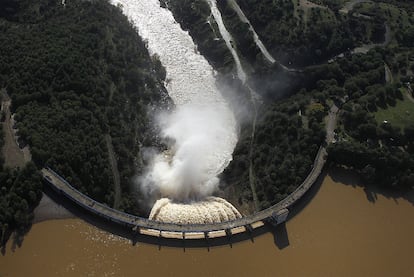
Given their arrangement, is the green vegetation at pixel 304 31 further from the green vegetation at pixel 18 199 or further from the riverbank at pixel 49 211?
the green vegetation at pixel 18 199

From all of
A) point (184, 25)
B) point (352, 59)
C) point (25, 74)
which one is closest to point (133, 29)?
point (184, 25)

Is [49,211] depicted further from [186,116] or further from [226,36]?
[226,36]

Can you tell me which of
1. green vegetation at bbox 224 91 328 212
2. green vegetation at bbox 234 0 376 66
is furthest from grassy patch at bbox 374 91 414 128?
green vegetation at bbox 234 0 376 66

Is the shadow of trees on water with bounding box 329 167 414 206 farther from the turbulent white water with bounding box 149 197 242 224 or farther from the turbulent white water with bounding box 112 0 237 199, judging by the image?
the turbulent white water with bounding box 112 0 237 199

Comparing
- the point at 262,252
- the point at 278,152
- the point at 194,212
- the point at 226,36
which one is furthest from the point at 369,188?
the point at 226,36

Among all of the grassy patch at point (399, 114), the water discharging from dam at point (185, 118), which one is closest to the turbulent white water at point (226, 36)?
the water discharging from dam at point (185, 118)

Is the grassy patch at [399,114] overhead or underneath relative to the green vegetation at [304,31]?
underneath

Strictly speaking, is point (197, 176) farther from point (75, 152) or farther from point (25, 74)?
point (25, 74)
